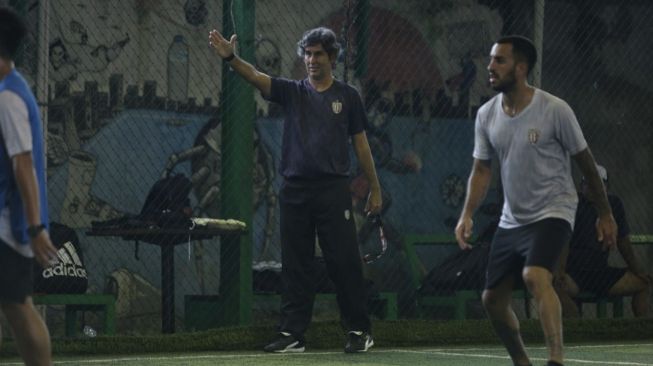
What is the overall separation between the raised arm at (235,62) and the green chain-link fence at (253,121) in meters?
1.32

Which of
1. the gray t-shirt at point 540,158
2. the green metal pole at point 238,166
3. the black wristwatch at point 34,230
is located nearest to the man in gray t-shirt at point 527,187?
the gray t-shirt at point 540,158

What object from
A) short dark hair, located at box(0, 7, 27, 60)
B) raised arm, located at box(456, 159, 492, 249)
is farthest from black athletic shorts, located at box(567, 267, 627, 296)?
short dark hair, located at box(0, 7, 27, 60)

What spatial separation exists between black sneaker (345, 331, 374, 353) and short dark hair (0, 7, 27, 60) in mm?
4571

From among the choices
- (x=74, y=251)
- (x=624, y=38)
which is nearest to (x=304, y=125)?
(x=74, y=251)

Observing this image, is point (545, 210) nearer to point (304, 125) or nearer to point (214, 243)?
point (304, 125)

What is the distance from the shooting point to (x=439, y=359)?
10.0 meters

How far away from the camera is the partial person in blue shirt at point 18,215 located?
591 centimetres

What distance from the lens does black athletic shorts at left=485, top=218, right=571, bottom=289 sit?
751 centimetres

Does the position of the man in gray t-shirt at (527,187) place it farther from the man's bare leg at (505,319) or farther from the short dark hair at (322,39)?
the short dark hair at (322,39)

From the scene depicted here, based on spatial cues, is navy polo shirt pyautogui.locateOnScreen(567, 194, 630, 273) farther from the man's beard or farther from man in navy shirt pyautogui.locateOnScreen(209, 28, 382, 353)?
the man's beard

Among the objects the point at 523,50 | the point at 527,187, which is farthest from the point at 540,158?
the point at 523,50

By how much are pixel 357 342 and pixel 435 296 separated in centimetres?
271

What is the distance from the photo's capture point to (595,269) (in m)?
12.8

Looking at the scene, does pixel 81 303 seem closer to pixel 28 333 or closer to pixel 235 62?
pixel 235 62
